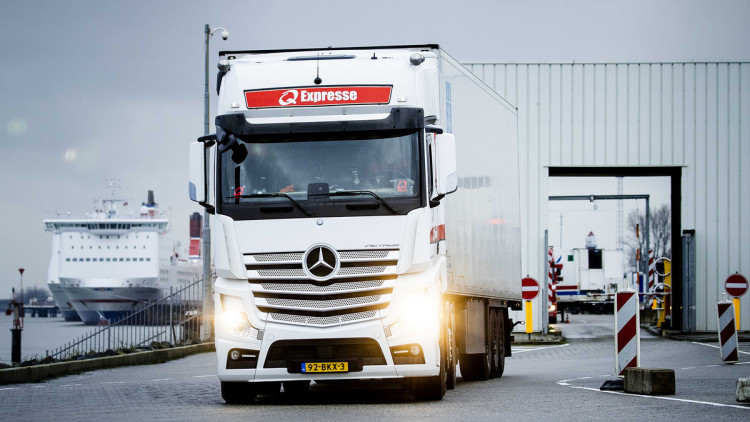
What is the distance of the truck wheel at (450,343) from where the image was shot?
44.5 feet

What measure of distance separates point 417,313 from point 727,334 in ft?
40.0

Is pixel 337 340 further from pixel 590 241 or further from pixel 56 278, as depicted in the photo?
pixel 56 278

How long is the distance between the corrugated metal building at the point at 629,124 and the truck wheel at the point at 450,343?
22067 millimetres

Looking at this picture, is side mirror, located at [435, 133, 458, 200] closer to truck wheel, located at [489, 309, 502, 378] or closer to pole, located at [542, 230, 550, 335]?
truck wheel, located at [489, 309, 502, 378]

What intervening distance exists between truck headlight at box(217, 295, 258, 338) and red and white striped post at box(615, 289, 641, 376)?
16.0ft

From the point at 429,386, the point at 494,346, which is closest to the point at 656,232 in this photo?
the point at 494,346

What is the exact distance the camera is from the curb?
18141mm

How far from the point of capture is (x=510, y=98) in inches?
1433

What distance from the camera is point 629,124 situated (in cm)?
3647

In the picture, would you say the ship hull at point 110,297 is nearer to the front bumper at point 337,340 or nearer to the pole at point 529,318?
the pole at point 529,318

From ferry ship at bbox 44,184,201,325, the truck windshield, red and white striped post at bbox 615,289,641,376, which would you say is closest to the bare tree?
ferry ship at bbox 44,184,201,325

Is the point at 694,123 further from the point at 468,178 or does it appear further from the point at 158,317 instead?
the point at 468,178

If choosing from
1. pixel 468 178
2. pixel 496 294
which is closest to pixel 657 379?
pixel 468 178

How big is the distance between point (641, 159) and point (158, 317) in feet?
52.3
